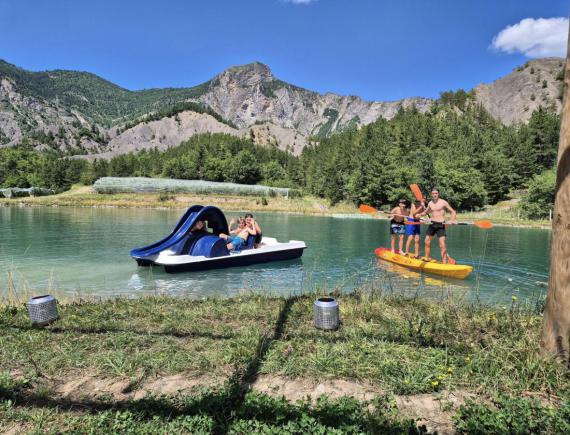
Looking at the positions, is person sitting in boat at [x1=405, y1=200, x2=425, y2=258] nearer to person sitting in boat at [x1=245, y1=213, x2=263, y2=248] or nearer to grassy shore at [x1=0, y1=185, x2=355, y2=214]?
person sitting in boat at [x1=245, y1=213, x2=263, y2=248]

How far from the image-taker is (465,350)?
4.48 meters

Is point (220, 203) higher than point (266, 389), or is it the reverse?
point (220, 203)

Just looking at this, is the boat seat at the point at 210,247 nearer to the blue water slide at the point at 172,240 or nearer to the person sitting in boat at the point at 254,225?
the blue water slide at the point at 172,240

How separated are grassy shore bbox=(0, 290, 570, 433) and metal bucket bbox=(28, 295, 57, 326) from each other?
173 mm

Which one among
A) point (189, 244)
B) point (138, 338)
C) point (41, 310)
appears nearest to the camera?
point (138, 338)

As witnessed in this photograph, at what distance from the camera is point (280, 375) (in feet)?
13.1

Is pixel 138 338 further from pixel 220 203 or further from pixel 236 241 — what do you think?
pixel 220 203

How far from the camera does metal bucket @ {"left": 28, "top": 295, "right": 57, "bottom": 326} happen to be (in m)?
5.45

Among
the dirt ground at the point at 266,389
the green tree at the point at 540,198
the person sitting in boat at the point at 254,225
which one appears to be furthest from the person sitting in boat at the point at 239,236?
the green tree at the point at 540,198

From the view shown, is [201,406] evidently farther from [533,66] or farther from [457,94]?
[533,66]

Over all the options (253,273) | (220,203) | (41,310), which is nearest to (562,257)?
(41,310)

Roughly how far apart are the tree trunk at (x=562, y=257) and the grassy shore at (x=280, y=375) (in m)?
0.25

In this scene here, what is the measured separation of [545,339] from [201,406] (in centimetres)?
373

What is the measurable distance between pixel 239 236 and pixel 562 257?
37.2 feet
